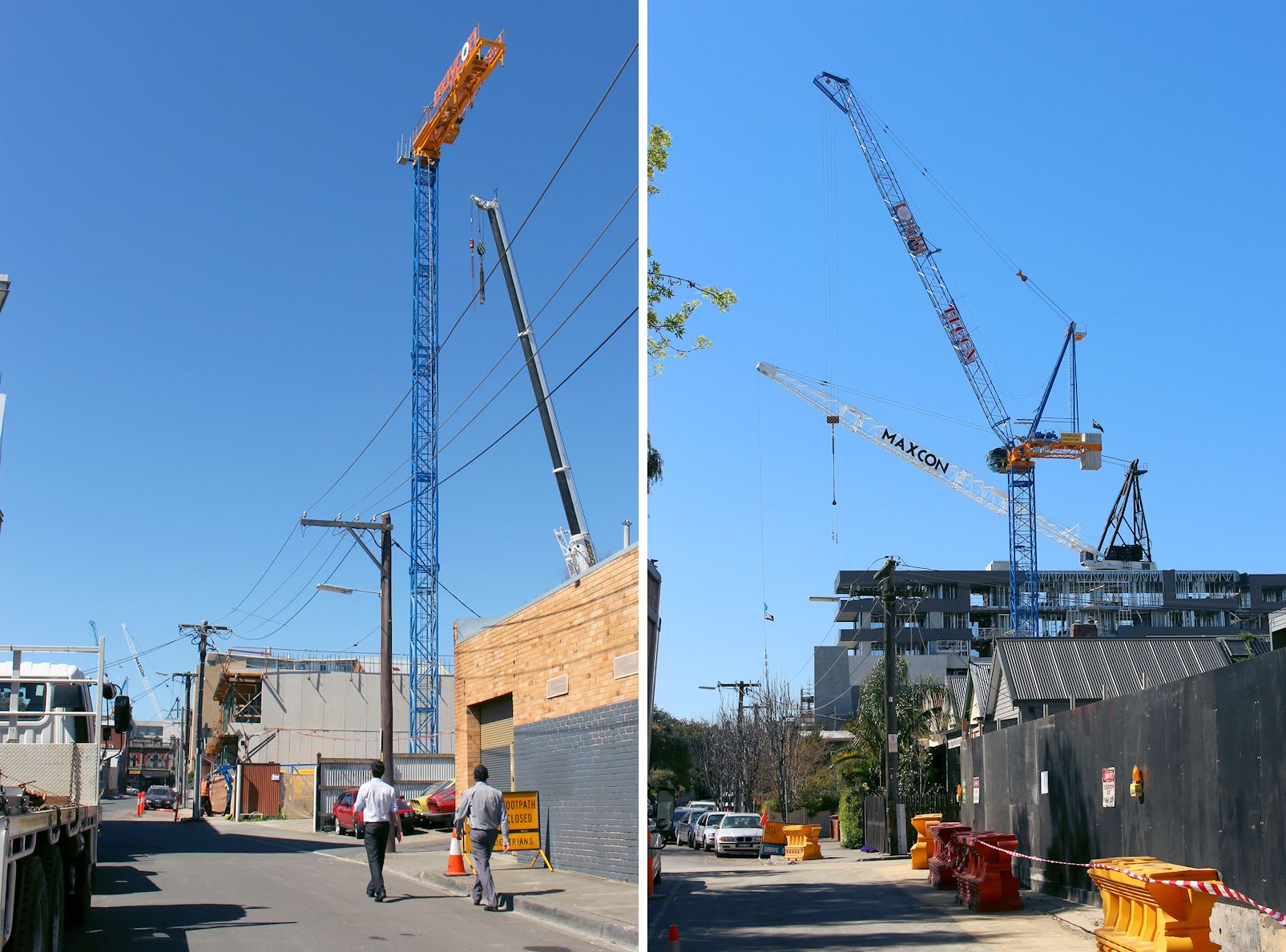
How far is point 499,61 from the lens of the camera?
5616cm

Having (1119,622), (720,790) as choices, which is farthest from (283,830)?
(1119,622)

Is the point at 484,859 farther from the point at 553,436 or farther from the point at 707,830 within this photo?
the point at 707,830

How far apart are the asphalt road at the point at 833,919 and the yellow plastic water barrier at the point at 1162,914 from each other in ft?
6.84

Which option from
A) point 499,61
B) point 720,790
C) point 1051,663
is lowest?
point 720,790

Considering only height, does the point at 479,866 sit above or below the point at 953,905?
above

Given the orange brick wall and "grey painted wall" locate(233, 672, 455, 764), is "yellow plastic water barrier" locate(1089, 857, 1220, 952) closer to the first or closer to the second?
the orange brick wall

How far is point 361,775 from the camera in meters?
38.9

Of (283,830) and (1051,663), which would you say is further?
(283,830)

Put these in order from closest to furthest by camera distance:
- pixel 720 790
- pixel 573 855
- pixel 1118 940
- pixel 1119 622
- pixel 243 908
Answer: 1. pixel 1118 940
2. pixel 243 908
3. pixel 573 855
4. pixel 720 790
5. pixel 1119 622

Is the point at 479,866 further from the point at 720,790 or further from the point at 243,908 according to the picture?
the point at 720,790

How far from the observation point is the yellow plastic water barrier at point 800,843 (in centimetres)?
3372

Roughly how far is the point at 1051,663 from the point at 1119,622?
96243 millimetres

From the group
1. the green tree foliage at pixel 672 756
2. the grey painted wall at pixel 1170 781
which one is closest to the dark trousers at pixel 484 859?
the grey painted wall at pixel 1170 781

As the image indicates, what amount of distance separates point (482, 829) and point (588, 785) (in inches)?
116
